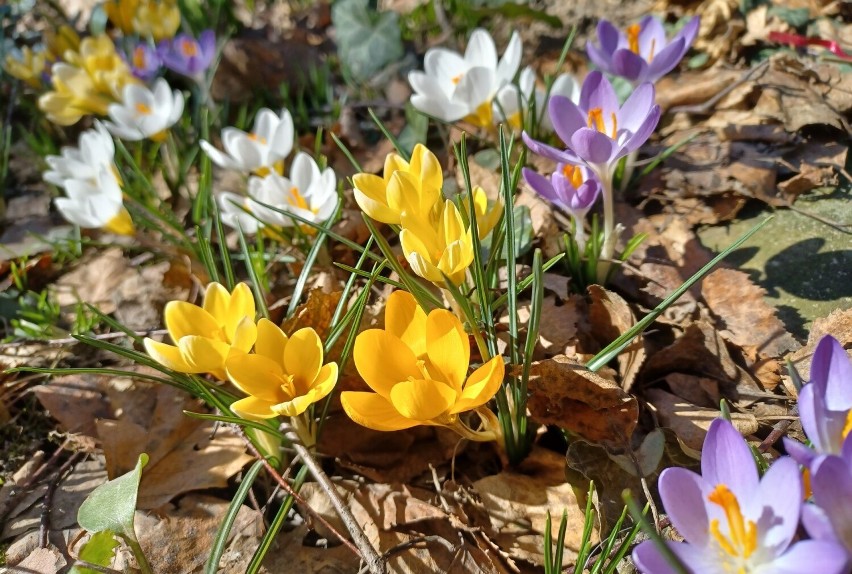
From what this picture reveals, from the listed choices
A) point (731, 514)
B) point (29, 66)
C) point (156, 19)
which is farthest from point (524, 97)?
point (29, 66)

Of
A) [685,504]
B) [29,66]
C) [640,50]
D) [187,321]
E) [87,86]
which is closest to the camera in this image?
[685,504]

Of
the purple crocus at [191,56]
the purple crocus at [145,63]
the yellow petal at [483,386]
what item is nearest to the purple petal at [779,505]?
the yellow petal at [483,386]

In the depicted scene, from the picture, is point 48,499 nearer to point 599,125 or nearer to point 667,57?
point 599,125

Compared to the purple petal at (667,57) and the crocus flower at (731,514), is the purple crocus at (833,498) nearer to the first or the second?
the crocus flower at (731,514)

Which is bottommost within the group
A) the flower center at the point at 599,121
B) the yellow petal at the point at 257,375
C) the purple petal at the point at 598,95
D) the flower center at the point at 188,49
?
the yellow petal at the point at 257,375

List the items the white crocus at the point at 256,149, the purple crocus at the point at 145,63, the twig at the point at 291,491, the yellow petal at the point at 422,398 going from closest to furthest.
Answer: the yellow petal at the point at 422,398 < the twig at the point at 291,491 < the white crocus at the point at 256,149 < the purple crocus at the point at 145,63
